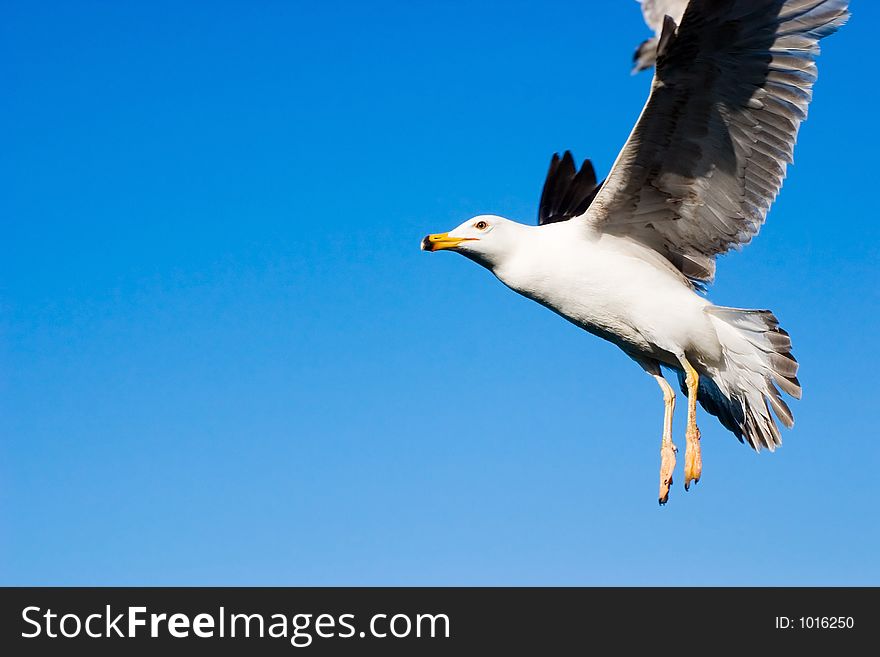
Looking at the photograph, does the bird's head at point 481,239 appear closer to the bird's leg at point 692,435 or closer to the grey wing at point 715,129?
the grey wing at point 715,129

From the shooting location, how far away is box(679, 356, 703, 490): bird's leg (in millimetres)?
9539

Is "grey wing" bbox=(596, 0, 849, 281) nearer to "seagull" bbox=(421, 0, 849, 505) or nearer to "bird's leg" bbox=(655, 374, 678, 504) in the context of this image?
"seagull" bbox=(421, 0, 849, 505)

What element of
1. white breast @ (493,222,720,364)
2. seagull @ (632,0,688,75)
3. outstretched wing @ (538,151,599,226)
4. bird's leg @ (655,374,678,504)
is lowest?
bird's leg @ (655,374,678,504)

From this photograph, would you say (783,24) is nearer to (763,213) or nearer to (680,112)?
(680,112)

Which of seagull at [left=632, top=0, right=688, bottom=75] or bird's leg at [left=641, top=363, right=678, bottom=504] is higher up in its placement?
seagull at [left=632, top=0, right=688, bottom=75]

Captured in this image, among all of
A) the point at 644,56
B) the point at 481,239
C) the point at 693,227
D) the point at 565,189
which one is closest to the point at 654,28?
the point at 644,56

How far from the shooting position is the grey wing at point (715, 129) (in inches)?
358

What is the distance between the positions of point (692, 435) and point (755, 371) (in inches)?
39.7

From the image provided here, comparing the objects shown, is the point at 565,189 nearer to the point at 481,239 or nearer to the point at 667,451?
the point at 481,239

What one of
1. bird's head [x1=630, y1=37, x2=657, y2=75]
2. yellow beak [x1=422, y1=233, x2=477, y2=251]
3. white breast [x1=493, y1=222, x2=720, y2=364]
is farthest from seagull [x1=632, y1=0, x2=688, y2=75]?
yellow beak [x1=422, y1=233, x2=477, y2=251]

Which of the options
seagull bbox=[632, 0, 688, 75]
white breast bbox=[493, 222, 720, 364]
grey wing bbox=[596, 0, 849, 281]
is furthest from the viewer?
seagull bbox=[632, 0, 688, 75]

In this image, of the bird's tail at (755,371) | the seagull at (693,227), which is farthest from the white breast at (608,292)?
the bird's tail at (755,371)

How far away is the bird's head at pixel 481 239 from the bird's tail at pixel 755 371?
Result: 1906 mm

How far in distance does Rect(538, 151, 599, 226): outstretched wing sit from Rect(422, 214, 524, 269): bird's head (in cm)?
274
